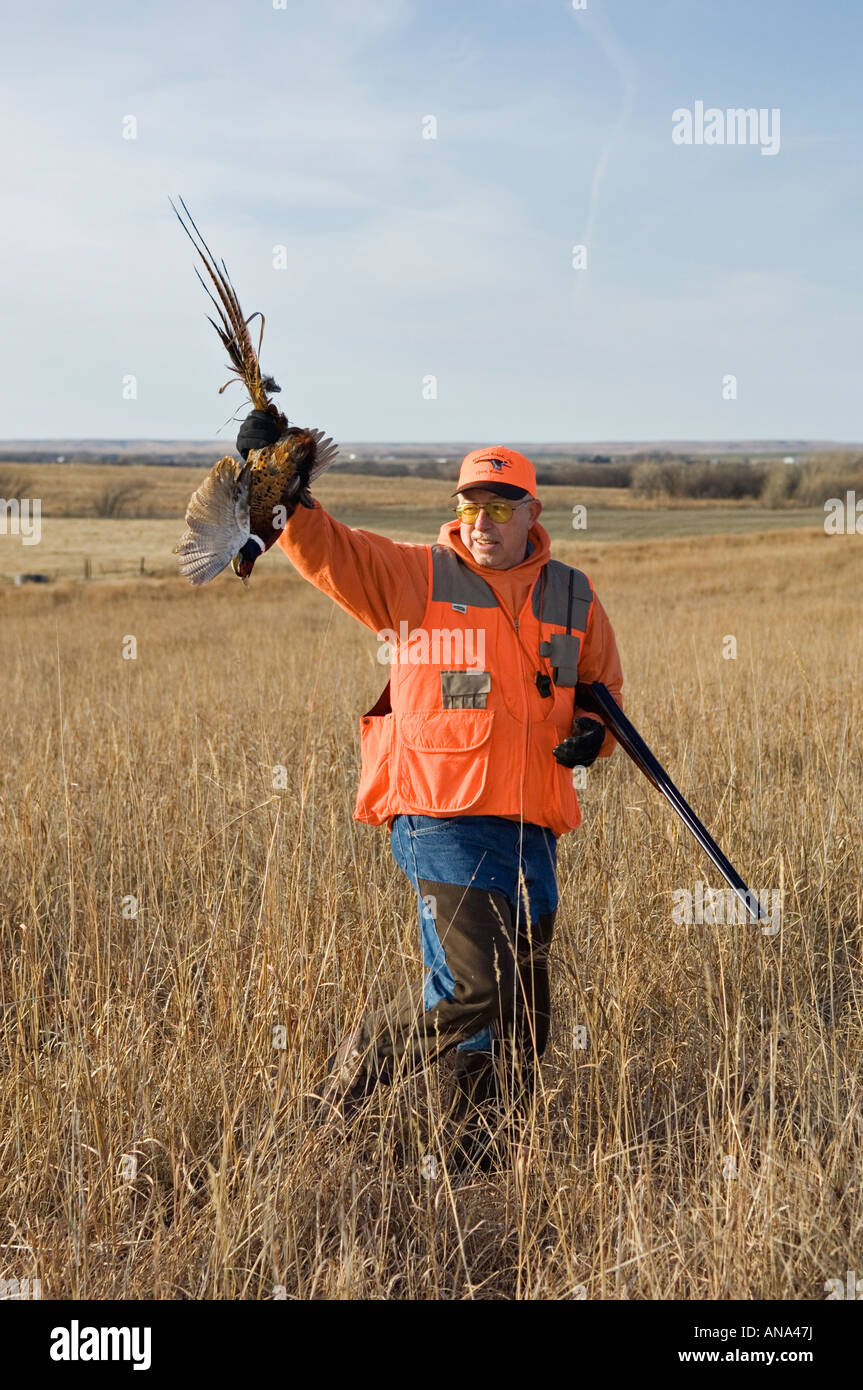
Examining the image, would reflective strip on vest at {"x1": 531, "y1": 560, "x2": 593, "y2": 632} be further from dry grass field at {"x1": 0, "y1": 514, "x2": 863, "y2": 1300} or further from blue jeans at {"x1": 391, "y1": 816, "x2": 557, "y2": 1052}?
dry grass field at {"x1": 0, "y1": 514, "x2": 863, "y2": 1300}

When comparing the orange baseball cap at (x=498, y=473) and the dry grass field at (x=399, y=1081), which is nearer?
the dry grass field at (x=399, y=1081)

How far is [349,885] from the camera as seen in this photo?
15.2 feet

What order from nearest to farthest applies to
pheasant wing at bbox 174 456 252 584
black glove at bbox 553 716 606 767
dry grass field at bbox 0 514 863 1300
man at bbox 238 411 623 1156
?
dry grass field at bbox 0 514 863 1300
pheasant wing at bbox 174 456 252 584
man at bbox 238 411 623 1156
black glove at bbox 553 716 606 767

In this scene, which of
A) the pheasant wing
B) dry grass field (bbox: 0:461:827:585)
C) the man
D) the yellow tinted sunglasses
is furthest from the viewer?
dry grass field (bbox: 0:461:827:585)

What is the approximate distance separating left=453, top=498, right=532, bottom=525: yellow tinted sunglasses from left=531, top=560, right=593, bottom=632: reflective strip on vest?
225 mm

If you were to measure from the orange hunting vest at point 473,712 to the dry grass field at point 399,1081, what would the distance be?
470 mm

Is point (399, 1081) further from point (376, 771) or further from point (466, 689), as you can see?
point (466, 689)

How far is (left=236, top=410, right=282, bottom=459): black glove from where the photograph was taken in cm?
310

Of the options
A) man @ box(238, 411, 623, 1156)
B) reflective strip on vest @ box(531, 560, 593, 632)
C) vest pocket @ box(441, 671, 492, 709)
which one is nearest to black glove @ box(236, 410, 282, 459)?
man @ box(238, 411, 623, 1156)

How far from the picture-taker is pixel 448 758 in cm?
336

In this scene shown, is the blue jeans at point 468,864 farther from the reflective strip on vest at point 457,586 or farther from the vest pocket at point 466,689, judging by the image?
the reflective strip on vest at point 457,586

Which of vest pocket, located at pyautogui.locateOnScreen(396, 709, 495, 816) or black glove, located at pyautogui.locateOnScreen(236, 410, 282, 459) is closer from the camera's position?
black glove, located at pyautogui.locateOnScreen(236, 410, 282, 459)

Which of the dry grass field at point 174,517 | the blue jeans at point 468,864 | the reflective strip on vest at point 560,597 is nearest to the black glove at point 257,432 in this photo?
the reflective strip on vest at point 560,597

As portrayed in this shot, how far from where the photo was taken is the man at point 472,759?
3.31 meters
